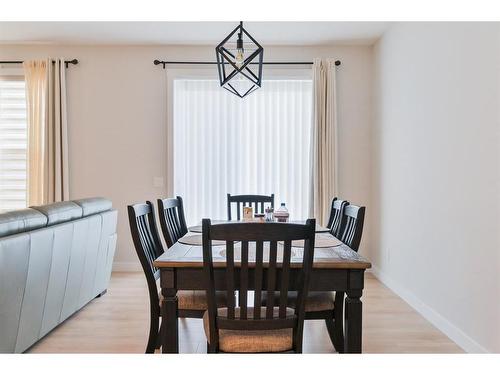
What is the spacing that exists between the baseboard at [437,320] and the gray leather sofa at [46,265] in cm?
262

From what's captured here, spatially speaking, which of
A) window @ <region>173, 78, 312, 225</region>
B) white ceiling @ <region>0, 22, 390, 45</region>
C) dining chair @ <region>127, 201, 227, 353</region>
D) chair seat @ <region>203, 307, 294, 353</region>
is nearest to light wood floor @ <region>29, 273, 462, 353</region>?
dining chair @ <region>127, 201, 227, 353</region>

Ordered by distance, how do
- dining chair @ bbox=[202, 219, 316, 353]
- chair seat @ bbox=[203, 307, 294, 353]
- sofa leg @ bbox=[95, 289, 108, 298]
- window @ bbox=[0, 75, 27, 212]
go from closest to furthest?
dining chair @ bbox=[202, 219, 316, 353] < chair seat @ bbox=[203, 307, 294, 353] < sofa leg @ bbox=[95, 289, 108, 298] < window @ bbox=[0, 75, 27, 212]

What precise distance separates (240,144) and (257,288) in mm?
3173

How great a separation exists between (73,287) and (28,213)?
0.82m

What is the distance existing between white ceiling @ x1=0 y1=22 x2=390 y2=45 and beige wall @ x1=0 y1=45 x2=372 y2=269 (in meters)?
0.13

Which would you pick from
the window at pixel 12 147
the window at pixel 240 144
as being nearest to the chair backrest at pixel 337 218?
the window at pixel 240 144

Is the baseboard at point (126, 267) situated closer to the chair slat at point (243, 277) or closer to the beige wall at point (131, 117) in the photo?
the beige wall at point (131, 117)

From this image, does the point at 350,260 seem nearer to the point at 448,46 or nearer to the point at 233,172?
the point at 448,46

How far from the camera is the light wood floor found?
239cm

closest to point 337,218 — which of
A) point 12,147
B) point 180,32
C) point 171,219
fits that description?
point 171,219

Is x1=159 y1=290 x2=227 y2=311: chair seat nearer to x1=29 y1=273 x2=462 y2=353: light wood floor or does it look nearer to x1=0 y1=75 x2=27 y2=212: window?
x1=29 y1=273 x2=462 y2=353: light wood floor

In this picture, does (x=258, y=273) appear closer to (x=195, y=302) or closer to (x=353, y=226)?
(x=195, y=302)

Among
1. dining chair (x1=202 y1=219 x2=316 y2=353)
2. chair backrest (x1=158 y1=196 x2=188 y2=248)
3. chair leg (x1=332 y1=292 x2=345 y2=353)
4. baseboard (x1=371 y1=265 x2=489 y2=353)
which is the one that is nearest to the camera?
dining chair (x1=202 y1=219 x2=316 y2=353)

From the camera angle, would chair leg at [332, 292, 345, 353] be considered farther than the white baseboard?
No
